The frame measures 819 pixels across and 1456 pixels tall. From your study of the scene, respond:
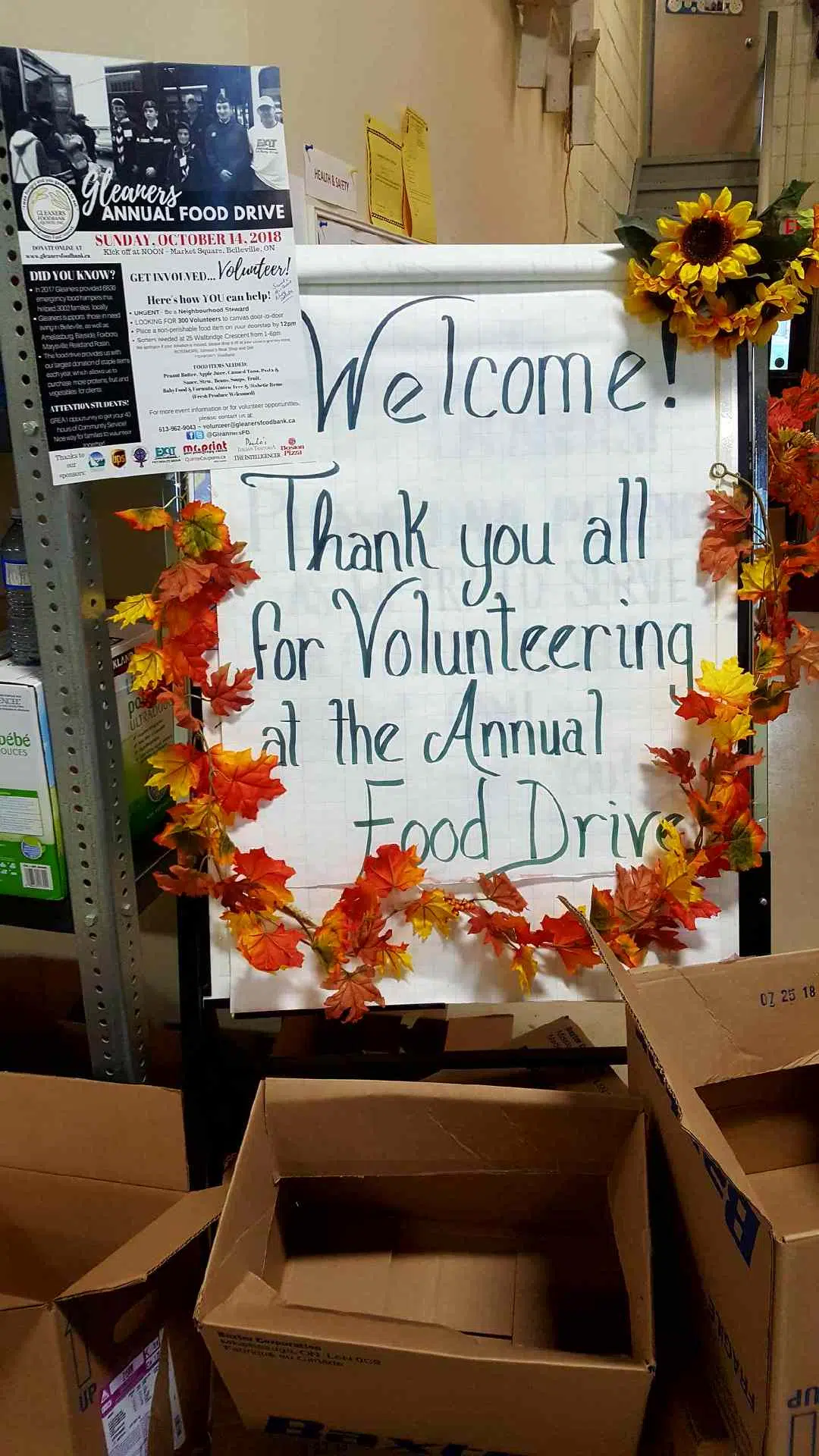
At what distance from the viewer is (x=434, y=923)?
1.03 m

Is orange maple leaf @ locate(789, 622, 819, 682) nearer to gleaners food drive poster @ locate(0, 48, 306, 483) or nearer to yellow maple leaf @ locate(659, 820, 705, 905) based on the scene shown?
yellow maple leaf @ locate(659, 820, 705, 905)

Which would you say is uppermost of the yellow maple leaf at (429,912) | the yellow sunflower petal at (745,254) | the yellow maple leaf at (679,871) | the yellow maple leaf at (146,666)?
the yellow sunflower petal at (745,254)

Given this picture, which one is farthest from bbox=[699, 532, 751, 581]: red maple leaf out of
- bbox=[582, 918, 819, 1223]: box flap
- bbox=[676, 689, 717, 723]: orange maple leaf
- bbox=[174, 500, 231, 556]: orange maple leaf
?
bbox=[174, 500, 231, 556]: orange maple leaf

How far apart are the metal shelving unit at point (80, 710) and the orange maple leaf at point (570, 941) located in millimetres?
441

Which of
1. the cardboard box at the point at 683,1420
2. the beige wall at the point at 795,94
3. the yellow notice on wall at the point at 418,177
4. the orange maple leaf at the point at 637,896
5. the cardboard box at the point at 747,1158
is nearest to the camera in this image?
the cardboard box at the point at 747,1158

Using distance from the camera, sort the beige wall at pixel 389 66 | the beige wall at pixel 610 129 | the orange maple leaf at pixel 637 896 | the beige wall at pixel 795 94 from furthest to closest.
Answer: the beige wall at pixel 795 94 → the beige wall at pixel 610 129 → the beige wall at pixel 389 66 → the orange maple leaf at pixel 637 896

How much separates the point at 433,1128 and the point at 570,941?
0.75 ft

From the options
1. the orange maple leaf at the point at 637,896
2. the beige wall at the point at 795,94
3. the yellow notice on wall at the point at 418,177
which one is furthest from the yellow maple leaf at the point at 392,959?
the beige wall at the point at 795,94

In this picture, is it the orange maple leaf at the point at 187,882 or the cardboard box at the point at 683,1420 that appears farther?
the orange maple leaf at the point at 187,882

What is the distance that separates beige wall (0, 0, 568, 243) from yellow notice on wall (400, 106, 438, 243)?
0.11 ft

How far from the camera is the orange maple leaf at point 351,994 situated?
1.00 m

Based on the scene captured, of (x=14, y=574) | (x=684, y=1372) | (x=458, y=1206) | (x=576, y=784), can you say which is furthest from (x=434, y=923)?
(x=14, y=574)

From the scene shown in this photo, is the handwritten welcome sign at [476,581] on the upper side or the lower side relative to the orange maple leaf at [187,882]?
upper

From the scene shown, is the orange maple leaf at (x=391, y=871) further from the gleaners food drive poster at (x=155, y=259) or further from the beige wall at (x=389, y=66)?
Result: the beige wall at (x=389, y=66)
